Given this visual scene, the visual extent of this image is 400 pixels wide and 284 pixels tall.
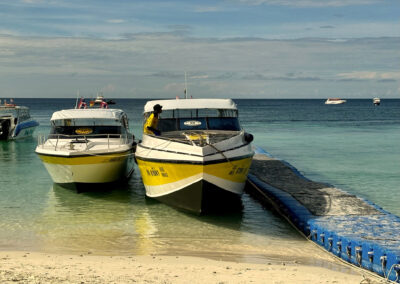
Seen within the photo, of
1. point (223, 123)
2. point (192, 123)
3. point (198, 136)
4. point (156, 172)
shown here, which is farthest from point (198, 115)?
point (156, 172)

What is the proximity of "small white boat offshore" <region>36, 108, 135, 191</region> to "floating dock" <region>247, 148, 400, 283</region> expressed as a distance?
4.71 m

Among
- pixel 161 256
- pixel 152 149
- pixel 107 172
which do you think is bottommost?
pixel 161 256

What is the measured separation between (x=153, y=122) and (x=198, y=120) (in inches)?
57.5

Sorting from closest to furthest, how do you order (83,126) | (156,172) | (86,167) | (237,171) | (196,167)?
(196,167)
(237,171)
(156,172)
(86,167)
(83,126)

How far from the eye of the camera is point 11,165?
81.9 ft

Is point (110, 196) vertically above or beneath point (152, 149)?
beneath

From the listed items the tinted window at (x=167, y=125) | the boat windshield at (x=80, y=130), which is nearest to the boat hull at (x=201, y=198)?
the tinted window at (x=167, y=125)

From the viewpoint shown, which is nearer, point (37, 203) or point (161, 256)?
point (161, 256)

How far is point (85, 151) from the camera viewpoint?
1520 centimetres

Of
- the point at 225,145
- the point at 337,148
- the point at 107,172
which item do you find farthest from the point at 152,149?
the point at 337,148

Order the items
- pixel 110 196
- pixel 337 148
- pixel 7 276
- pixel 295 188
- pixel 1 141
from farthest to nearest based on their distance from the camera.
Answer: pixel 1 141 < pixel 337 148 < pixel 110 196 < pixel 295 188 < pixel 7 276

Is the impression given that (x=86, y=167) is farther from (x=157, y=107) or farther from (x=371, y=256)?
(x=371, y=256)

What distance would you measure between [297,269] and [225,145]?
13.6ft

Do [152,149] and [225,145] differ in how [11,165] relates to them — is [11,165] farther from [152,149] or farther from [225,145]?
[225,145]
